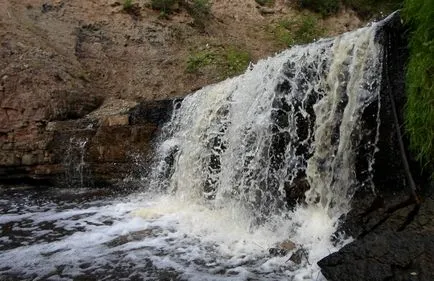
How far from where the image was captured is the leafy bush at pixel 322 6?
13125mm

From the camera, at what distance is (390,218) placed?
3.21 meters

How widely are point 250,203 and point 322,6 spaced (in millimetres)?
10248

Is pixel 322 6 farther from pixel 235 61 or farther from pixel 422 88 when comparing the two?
pixel 422 88

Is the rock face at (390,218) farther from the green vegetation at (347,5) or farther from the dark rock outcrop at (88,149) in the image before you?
the green vegetation at (347,5)

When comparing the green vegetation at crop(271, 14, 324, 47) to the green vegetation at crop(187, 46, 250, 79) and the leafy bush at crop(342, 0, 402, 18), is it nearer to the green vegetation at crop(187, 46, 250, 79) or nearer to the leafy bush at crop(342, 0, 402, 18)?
the leafy bush at crop(342, 0, 402, 18)

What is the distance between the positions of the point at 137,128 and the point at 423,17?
4.93 metres

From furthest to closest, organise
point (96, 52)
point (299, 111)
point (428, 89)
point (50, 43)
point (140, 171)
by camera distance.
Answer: point (96, 52) → point (50, 43) → point (140, 171) → point (299, 111) → point (428, 89)

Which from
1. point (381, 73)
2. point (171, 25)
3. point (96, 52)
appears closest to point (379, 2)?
point (171, 25)

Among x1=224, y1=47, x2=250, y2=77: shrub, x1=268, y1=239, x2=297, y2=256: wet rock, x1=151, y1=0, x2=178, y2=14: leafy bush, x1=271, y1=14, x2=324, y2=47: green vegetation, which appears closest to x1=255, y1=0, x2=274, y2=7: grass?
x1=271, y1=14, x2=324, y2=47: green vegetation

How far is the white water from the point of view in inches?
138

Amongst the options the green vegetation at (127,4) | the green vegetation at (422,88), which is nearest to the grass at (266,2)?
the green vegetation at (127,4)

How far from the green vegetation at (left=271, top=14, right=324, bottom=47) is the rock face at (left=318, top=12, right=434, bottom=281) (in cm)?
829

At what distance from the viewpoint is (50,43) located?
9773 millimetres

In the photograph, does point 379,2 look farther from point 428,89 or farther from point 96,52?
point 428,89
